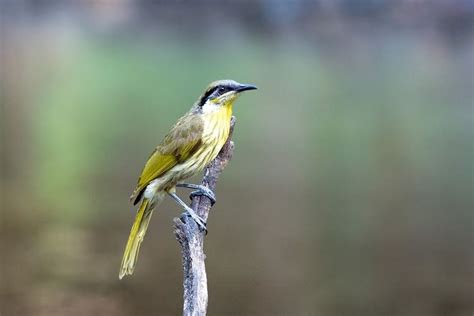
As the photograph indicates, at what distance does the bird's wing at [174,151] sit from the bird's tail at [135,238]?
90 mm

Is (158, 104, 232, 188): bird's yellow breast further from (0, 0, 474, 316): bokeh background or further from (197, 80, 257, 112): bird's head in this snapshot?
(0, 0, 474, 316): bokeh background

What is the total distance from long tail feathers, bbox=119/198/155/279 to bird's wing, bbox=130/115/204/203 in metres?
0.09

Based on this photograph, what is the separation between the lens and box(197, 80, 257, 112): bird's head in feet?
15.8

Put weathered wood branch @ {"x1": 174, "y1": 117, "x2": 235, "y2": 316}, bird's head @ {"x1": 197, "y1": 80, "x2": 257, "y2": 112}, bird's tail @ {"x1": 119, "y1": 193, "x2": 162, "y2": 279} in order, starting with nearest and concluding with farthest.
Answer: weathered wood branch @ {"x1": 174, "y1": 117, "x2": 235, "y2": 316}
bird's tail @ {"x1": 119, "y1": 193, "x2": 162, "y2": 279}
bird's head @ {"x1": 197, "y1": 80, "x2": 257, "y2": 112}

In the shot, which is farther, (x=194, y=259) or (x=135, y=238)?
(x=135, y=238)

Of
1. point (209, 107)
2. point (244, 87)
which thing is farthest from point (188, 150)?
point (244, 87)

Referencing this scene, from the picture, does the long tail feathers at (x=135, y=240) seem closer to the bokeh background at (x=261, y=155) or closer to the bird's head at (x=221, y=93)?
the bird's head at (x=221, y=93)

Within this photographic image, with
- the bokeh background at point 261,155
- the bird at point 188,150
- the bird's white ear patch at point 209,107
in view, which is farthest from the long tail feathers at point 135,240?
the bokeh background at point 261,155

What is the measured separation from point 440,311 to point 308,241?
2715 millimetres

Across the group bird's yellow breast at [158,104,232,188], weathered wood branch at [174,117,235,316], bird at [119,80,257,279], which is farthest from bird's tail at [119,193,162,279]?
weathered wood branch at [174,117,235,316]

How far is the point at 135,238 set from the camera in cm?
476

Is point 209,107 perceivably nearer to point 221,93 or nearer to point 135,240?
point 221,93

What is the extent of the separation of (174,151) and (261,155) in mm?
12339

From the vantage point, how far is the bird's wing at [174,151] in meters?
4.82
